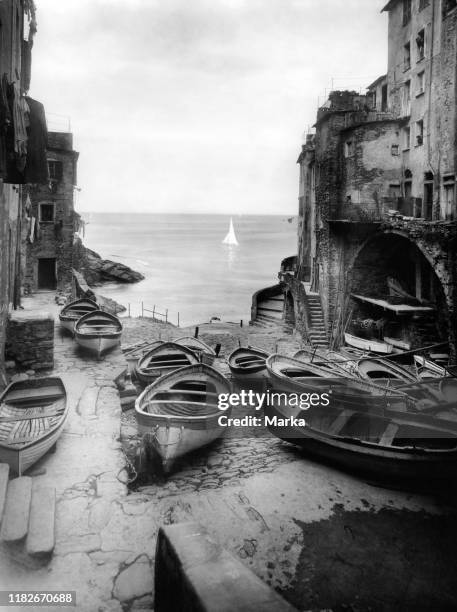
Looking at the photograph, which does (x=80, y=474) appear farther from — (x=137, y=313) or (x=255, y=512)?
(x=137, y=313)

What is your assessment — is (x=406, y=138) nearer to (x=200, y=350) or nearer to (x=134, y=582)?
(x=200, y=350)

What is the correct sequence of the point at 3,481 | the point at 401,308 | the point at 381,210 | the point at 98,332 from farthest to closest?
the point at 381,210 → the point at 401,308 → the point at 98,332 → the point at 3,481

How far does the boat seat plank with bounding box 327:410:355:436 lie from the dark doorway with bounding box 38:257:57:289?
25807 millimetres

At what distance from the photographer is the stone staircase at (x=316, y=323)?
2632 cm

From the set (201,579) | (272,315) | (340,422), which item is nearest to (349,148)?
(272,315)

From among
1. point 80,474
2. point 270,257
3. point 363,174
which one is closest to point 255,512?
point 80,474

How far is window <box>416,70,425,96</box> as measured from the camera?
22688mm

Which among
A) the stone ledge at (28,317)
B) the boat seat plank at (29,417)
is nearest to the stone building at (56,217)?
the stone ledge at (28,317)

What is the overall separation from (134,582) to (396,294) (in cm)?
2010

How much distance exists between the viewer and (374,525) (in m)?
9.02

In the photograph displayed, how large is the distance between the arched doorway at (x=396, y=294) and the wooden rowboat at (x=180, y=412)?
11078 mm

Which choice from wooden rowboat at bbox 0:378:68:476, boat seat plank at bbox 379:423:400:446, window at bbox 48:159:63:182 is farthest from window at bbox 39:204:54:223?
boat seat plank at bbox 379:423:400:446

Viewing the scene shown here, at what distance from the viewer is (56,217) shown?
32.5 m

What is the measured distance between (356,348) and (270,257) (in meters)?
91.1
